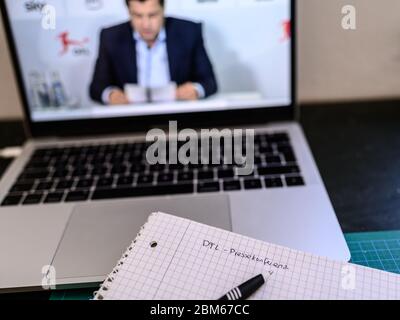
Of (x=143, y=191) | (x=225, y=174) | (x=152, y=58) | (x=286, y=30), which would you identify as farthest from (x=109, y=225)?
(x=286, y=30)

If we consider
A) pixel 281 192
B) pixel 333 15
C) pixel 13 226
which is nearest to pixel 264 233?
pixel 281 192

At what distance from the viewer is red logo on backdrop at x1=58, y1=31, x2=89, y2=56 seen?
0.73 m

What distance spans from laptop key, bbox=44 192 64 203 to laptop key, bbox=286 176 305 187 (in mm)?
326

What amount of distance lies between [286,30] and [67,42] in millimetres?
350

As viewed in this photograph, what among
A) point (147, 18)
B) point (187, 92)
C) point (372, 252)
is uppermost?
point (147, 18)

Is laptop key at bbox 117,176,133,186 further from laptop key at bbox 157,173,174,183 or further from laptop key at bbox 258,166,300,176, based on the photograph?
laptop key at bbox 258,166,300,176

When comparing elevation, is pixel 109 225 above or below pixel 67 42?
below

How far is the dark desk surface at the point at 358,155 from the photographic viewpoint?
2.05 feet

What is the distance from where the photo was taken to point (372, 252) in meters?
0.56

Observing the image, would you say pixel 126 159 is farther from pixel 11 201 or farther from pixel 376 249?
pixel 376 249

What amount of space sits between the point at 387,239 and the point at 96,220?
376 mm

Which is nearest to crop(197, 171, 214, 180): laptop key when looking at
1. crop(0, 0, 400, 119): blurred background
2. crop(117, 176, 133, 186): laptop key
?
crop(117, 176, 133, 186): laptop key
